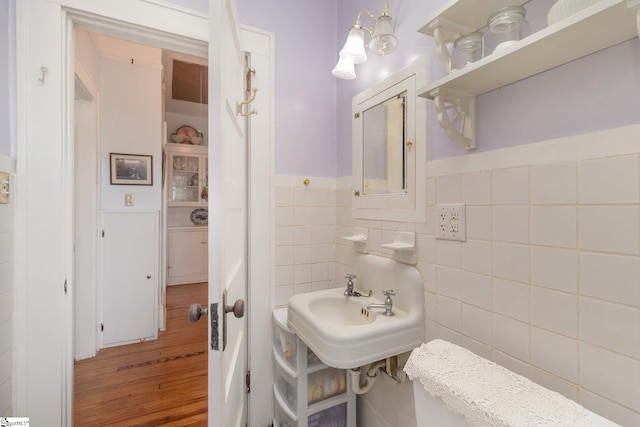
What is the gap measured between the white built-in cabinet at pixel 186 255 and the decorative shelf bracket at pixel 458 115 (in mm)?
4163

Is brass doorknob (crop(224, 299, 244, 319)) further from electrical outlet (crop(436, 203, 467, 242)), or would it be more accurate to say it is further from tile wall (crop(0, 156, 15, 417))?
tile wall (crop(0, 156, 15, 417))

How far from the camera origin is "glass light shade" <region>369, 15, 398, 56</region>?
1.06m

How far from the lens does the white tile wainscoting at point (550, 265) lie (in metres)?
0.58

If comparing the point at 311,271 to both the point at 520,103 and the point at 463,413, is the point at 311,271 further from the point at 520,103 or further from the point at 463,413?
the point at 520,103

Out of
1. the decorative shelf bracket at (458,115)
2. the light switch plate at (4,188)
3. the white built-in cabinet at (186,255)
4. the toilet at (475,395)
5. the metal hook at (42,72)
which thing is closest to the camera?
the toilet at (475,395)

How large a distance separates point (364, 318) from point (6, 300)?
1.38 metres

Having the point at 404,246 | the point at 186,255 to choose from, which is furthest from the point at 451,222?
the point at 186,255

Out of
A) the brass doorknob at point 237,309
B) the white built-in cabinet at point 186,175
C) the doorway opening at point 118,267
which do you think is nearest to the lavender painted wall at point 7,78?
the doorway opening at point 118,267

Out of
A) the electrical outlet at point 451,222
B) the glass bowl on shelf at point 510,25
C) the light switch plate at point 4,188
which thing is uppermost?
the glass bowl on shelf at point 510,25

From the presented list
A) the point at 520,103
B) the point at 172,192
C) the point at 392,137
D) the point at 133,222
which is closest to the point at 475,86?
the point at 520,103

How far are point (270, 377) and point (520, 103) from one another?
1626 millimetres

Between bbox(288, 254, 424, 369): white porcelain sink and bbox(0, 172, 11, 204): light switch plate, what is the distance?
44.8 inches

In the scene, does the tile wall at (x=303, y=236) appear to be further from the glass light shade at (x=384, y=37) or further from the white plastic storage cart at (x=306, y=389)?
the glass light shade at (x=384, y=37)

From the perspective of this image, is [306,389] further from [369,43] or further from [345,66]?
[369,43]
